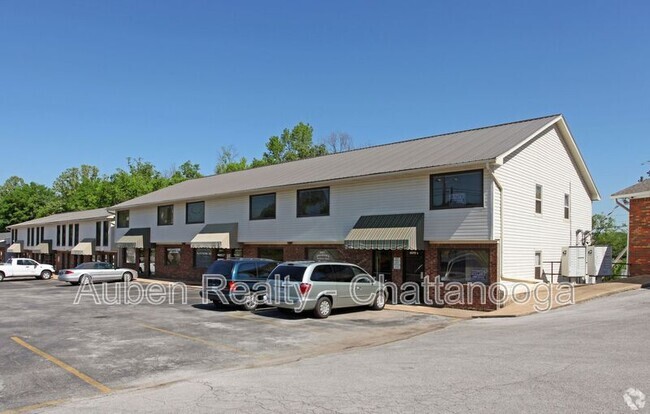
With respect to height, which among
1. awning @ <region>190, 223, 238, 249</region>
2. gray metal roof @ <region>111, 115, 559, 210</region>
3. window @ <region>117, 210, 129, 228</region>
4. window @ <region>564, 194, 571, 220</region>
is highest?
gray metal roof @ <region>111, 115, 559, 210</region>

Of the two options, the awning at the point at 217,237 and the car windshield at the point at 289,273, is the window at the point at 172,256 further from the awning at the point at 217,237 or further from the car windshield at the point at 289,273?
the car windshield at the point at 289,273

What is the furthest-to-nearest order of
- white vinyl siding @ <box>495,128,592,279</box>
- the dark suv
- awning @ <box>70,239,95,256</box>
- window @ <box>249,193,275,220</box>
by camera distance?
→ awning @ <box>70,239,95,256</box>
window @ <box>249,193,275,220</box>
white vinyl siding @ <box>495,128,592,279</box>
the dark suv

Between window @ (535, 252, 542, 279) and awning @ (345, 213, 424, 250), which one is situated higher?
awning @ (345, 213, 424, 250)

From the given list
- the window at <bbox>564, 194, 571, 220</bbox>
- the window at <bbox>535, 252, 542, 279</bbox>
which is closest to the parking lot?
the window at <bbox>535, 252, 542, 279</bbox>

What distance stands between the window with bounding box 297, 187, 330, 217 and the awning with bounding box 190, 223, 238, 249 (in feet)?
17.6

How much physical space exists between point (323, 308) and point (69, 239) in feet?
137

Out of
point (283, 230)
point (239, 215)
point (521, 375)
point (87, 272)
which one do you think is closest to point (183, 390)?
point (521, 375)

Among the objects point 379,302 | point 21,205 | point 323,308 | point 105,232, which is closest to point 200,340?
point 323,308

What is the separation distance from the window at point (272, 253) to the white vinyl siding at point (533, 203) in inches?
452

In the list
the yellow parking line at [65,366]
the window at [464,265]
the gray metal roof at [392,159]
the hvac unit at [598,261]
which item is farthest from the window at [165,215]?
the hvac unit at [598,261]

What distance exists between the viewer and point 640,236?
2581 centimetres

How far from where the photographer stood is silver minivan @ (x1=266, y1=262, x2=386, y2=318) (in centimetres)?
1576

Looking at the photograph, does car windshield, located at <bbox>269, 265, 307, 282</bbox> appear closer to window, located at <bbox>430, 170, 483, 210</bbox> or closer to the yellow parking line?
window, located at <bbox>430, 170, 483, 210</bbox>

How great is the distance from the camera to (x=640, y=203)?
2588cm
